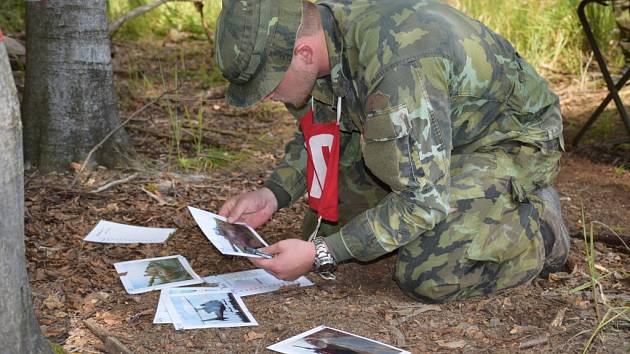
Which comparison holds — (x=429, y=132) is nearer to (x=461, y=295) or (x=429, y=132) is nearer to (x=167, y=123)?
(x=461, y=295)

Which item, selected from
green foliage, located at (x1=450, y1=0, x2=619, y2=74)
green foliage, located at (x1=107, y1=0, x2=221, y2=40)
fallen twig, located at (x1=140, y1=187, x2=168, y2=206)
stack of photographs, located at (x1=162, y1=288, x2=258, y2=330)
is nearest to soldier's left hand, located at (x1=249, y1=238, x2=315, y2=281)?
stack of photographs, located at (x1=162, y1=288, x2=258, y2=330)

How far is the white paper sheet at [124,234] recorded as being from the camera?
10.9 feet

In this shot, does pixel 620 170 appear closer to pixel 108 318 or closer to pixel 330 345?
pixel 330 345

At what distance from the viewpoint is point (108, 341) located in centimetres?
245

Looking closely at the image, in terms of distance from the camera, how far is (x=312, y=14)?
8.34ft

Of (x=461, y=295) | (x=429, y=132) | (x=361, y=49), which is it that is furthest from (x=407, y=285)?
(x=361, y=49)

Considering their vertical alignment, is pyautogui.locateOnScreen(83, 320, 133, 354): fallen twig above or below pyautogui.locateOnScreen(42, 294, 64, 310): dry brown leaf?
above

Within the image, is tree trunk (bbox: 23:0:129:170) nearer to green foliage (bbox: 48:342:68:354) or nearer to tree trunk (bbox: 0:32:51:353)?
green foliage (bbox: 48:342:68:354)

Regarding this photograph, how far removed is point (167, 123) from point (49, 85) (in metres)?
1.11

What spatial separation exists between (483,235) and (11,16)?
209 inches

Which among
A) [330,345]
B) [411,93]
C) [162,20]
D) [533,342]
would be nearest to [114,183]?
[330,345]

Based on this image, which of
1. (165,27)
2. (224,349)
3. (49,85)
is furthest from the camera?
(165,27)

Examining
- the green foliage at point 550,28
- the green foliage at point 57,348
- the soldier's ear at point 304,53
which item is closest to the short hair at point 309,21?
the soldier's ear at point 304,53

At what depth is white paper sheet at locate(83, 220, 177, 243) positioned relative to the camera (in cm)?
332
